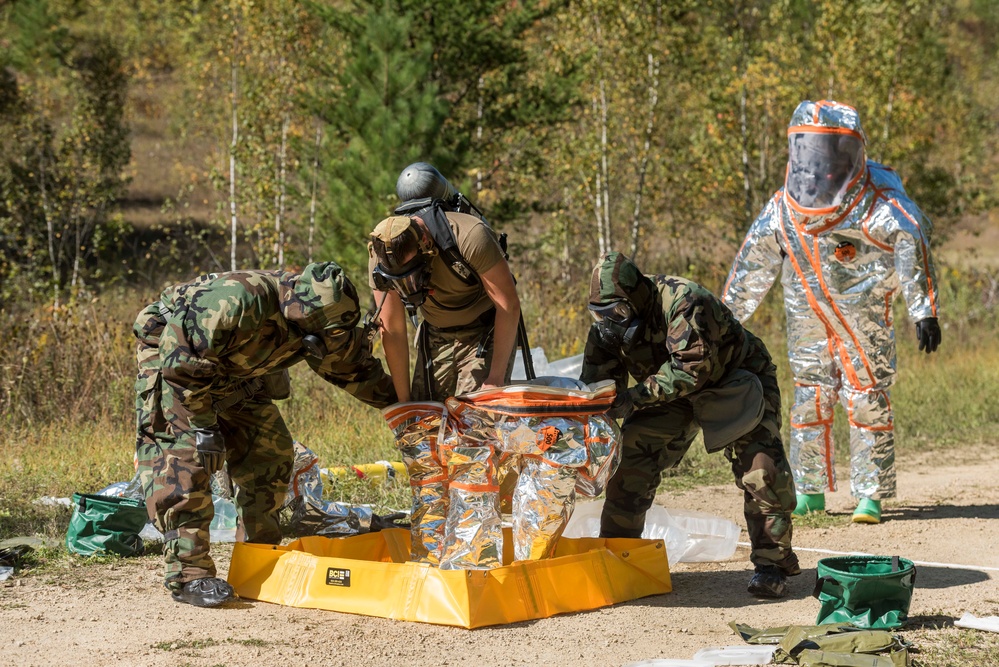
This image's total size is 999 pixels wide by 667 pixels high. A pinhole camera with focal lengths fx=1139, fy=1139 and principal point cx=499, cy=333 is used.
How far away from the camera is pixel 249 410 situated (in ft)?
17.9

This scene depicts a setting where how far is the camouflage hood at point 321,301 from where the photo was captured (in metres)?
4.81

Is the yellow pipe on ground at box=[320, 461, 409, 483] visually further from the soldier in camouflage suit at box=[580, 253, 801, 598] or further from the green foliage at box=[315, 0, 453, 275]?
the green foliage at box=[315, 0, 453, 275]

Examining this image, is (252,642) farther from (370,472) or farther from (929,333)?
(929,333)

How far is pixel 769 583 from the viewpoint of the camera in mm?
5211

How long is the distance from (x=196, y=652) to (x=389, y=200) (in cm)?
895

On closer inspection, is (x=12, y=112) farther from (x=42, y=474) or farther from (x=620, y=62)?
(x=42, y=474)

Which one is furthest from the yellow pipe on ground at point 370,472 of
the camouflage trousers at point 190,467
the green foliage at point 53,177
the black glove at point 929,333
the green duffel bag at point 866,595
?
the green foliage at point 53,177

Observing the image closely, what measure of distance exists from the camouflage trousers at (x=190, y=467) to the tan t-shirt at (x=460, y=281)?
1.00 meters

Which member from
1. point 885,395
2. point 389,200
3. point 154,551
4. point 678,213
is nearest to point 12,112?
point 389,200

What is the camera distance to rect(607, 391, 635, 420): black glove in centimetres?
489

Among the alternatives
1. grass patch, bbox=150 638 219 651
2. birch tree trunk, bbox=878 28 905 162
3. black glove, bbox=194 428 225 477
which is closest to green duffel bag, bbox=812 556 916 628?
grass patch, bbox=150 638 219 651

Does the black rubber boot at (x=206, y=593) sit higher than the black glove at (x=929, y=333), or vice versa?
the black glove at (x=929, y=333)

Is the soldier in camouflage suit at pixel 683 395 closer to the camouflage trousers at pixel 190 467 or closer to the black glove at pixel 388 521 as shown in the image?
the black glove at pixel 388 521

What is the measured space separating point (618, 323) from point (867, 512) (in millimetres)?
2705
